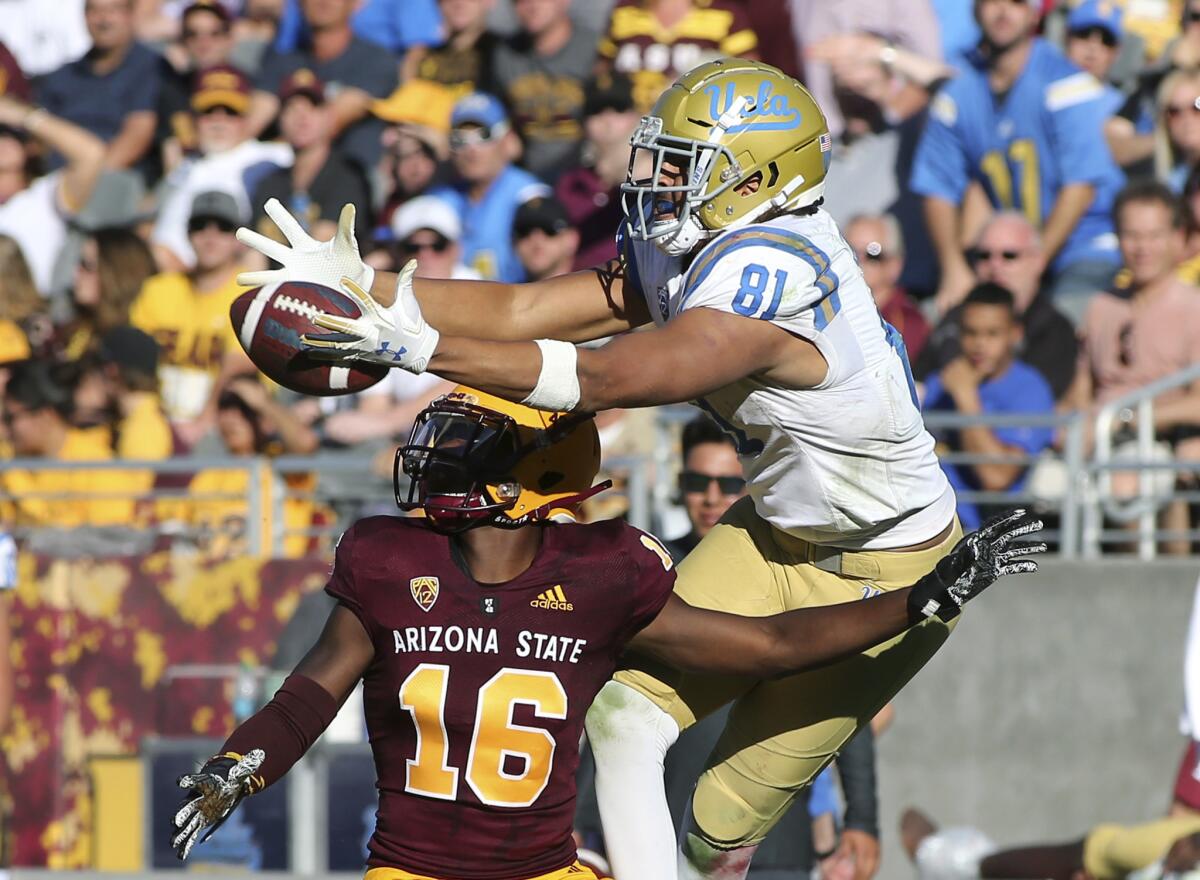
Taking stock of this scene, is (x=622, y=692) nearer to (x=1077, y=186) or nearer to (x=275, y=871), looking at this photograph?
(x=275, y=871)

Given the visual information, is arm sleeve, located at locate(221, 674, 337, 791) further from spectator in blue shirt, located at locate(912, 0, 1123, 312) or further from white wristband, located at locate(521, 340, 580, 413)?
spectator in blue shirt, located at locate(912, 0, 1123, 312)

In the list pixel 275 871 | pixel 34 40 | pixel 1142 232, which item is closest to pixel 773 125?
pixel 1142 232

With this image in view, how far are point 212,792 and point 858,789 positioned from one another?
10.1ft

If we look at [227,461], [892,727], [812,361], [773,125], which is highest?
[773,125]

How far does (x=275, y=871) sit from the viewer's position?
7418 mm

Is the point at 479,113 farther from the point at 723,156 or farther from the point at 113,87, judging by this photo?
the point at 723,156

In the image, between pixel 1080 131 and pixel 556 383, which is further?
pixel 1080 131

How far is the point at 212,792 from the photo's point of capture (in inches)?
128

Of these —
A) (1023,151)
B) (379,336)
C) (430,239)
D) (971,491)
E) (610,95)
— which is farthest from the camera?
(610,95)

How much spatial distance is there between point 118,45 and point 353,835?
4959mm

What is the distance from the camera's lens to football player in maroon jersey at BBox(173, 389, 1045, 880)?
3422 millimetres

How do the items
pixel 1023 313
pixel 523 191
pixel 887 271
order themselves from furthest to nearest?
pixel 523 191, pixel 887 271, pixel 1023 313

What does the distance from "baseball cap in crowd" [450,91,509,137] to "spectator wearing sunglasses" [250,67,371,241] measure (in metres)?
0.63

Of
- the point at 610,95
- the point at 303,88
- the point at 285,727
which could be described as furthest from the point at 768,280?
the point at 303,88
